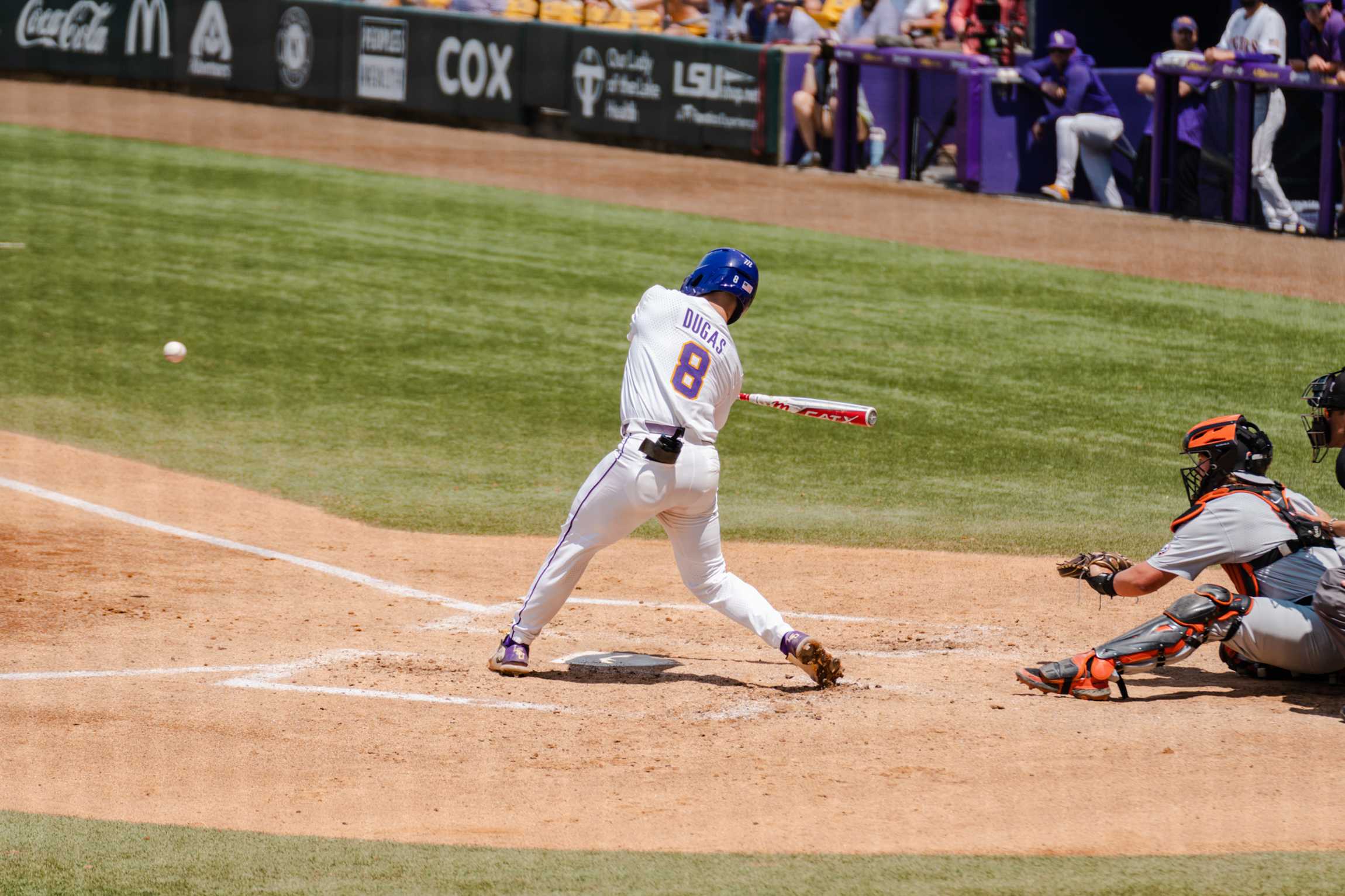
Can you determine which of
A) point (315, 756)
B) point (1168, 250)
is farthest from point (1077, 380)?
point (315, 756)

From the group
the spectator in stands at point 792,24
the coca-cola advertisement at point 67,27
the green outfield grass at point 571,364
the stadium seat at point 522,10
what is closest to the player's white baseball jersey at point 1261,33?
the green outfield grass at point 571,364

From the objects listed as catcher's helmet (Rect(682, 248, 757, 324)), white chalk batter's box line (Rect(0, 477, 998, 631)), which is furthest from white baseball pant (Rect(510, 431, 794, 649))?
white chalk batter's box line (Rect(0, 477, 998, 631))

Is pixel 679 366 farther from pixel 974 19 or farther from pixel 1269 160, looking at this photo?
pixel 974 19

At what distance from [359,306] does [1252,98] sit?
8260mm

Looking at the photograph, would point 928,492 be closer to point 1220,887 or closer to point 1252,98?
point 1220,887

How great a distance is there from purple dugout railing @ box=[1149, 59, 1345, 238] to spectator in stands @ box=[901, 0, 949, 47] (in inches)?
174

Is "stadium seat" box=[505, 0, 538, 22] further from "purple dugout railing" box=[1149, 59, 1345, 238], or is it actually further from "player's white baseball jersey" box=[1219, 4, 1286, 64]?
"player's white baseball jersey" box=[1219, 4, 1286, 64]

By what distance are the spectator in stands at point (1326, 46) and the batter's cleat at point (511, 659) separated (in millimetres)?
11300

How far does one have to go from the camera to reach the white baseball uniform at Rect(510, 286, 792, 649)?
19.4ft

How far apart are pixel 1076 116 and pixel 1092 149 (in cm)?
43

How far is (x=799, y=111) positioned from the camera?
20.7 meters

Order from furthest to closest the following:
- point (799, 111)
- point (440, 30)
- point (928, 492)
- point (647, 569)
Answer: point (440, 30), point (799, 111), point (928, 492), point (647, 569)

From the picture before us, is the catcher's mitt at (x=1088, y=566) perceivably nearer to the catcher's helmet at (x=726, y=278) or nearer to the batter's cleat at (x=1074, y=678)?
the batter's cleat at (x=1074, y=678)

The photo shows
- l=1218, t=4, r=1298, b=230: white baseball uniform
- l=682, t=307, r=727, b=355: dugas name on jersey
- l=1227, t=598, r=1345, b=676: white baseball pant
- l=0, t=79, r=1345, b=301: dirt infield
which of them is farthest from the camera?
l=1218, t=4, r=1298, b=230: white baseball uniform
